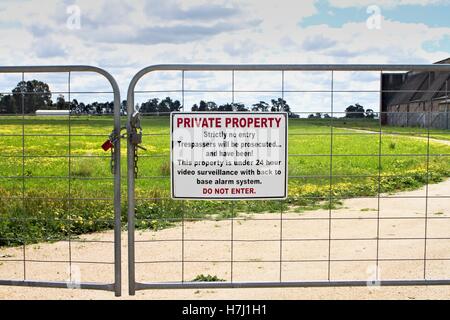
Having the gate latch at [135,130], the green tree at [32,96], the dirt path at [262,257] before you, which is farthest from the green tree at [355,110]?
the green tree at [32,96]

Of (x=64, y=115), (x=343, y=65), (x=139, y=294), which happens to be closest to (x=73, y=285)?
(x=139, y=294)

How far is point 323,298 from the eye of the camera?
6168 millimetres

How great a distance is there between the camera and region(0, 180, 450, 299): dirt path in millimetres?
6340

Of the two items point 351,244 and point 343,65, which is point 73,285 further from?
point 351,244

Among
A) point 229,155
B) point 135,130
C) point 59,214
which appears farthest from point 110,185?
point 229,155

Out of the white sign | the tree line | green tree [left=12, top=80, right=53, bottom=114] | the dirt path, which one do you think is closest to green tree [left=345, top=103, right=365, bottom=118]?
the tree line

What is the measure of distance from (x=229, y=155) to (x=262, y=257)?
8.25 feet

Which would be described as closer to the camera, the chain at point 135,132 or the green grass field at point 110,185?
the chain at point 135,132

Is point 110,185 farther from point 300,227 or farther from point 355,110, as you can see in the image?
point 355,110

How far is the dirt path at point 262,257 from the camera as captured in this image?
6.34 metres

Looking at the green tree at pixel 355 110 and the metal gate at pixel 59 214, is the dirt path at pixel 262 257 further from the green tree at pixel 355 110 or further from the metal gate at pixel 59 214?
the green tree at pixel 355 110

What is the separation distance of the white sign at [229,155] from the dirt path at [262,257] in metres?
0.47

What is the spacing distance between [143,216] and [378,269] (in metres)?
4.41

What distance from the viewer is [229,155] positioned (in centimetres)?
596
